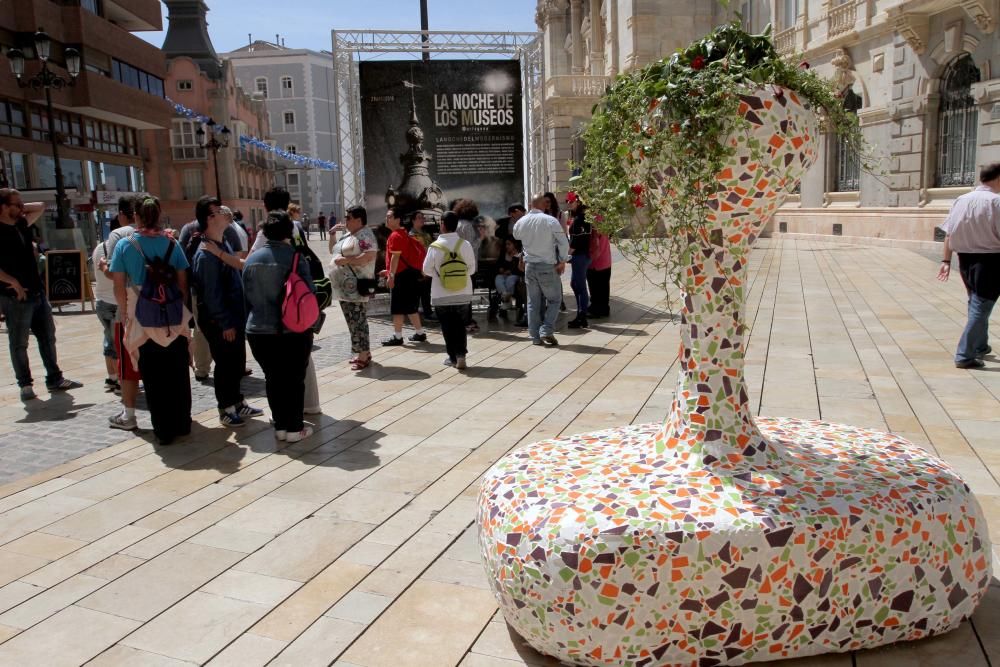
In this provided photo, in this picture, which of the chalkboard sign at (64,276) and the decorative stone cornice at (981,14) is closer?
the chalkboard sign at (64,276)

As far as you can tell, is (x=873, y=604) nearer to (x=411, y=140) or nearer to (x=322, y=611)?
(x=322, y=611)

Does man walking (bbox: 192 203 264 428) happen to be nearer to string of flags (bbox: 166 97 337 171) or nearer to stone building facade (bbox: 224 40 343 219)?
string of flags (bbox: 166 97 337 171)

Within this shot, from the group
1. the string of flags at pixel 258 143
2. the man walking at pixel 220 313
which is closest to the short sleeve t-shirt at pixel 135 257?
the man walking at pixel 220 313

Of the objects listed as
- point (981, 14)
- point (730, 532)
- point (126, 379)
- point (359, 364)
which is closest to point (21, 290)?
point (126, 379)

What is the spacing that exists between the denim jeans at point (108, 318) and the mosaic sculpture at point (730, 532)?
17.8ft

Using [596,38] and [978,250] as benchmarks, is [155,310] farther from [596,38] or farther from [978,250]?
[596,38]

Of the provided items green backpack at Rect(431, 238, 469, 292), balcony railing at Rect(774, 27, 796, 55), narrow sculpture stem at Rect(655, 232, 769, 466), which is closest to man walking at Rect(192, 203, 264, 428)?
green backpack at Rect(431, 238, 469, 292)

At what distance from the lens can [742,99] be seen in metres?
2.55

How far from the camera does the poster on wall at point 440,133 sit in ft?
41.0

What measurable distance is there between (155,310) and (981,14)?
19419mm

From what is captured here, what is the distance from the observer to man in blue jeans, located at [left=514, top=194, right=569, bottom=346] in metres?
8.88

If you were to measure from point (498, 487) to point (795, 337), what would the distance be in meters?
6.75

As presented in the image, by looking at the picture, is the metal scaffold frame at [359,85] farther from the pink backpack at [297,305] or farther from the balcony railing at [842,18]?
the balcony railing at [842,18]

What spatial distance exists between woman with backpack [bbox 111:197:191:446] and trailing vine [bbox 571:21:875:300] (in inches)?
146
